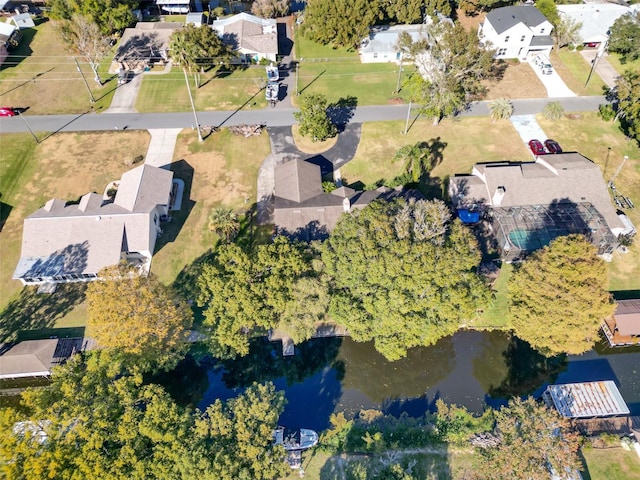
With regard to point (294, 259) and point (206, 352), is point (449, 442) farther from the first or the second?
point (206, 352)

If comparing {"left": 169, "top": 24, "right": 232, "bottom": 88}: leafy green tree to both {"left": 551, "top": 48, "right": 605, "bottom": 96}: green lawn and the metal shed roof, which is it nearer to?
{"left": 551, "top": 48, "right": 605, "bottom": 96}: green lawn

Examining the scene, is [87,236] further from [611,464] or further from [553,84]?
[553,84]

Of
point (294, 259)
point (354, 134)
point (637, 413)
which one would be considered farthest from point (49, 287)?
point (637, 413)

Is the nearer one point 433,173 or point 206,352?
point 206,352

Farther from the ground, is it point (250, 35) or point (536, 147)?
point (250, 35)

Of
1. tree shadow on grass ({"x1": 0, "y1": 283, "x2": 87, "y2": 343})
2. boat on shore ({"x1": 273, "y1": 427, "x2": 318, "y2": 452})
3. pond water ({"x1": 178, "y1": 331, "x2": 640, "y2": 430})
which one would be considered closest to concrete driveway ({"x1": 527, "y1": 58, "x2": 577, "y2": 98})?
pond water ({"x1": 178, "y1": 331, "x2": 640, "y2": 430})

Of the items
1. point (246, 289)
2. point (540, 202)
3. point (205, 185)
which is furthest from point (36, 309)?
point (540, 202)

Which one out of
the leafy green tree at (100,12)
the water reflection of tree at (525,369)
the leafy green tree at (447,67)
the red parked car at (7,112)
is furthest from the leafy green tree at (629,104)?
the red parked car at (7,112)

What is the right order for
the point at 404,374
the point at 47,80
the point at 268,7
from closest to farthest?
the point at 404,374 < the point at 47,80 < the point at 268,7
